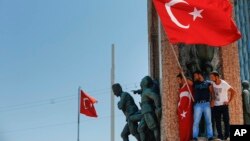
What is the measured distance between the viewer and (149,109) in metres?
14.6

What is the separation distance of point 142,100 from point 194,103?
74.2 inches

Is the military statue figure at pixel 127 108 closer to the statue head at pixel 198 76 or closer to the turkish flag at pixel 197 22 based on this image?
the statue head at pixel 198 76

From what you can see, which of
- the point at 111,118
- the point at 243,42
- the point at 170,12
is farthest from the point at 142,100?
the point at 243,42

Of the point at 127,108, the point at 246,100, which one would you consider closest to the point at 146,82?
the point at 127,108

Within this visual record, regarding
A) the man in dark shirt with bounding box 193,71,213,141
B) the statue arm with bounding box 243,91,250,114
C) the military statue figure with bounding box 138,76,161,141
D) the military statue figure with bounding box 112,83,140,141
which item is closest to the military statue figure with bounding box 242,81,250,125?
the statue arm with bounding box 243,91,250,114

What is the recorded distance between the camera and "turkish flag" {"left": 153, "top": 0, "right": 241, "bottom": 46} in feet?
41.6

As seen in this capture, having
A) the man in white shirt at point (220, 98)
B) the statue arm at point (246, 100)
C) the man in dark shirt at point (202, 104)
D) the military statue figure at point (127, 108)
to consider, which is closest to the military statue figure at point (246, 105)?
the statue arm at point (246, 100)

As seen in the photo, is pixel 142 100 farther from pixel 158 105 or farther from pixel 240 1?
pixel 240 1

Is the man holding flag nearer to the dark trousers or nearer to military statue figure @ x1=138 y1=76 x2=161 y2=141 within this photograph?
the dark trousers

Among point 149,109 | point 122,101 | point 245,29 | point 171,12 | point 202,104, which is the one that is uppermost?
point 245,29

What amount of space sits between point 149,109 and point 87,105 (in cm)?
1149

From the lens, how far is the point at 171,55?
47.7 ft

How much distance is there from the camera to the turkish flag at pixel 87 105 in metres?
25.6

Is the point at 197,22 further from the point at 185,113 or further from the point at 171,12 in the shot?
the point at 185,113
